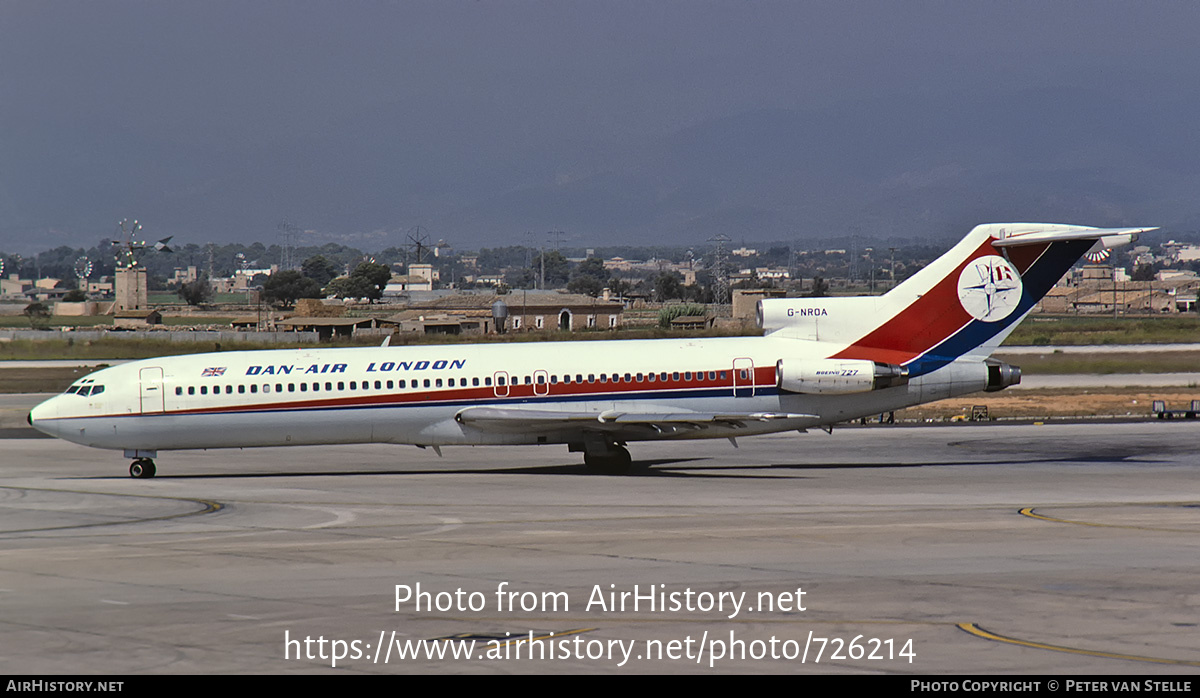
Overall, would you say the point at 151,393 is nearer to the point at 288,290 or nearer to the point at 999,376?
the point at 999,376

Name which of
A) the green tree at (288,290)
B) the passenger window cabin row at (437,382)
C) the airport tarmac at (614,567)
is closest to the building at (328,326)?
the passenger window cabin row at (437,382)

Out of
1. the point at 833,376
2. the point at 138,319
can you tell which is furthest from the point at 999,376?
the point at 138,319

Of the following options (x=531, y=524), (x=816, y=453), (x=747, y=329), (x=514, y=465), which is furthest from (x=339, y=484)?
(x=747, y=329)

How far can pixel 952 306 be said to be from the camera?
114 ft

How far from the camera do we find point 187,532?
77.7 feet

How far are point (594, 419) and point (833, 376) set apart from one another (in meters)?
6.79

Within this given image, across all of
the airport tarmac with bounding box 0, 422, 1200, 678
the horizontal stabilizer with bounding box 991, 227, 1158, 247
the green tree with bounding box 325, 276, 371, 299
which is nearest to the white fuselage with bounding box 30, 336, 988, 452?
the airport tarmac with bounding box 0, 422, 1200, 678

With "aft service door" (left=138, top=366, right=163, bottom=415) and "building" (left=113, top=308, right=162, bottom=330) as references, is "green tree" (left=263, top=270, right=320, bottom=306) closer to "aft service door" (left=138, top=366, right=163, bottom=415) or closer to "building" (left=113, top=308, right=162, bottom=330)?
"building" (left=113, top=308, right=162, bottom=330)

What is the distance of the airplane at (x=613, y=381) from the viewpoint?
1299 inches

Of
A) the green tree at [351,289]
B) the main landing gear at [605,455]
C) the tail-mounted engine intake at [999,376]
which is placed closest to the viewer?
the main landing gear at [605,455]

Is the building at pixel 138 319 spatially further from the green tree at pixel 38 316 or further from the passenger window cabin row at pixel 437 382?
the passenger window cabin row at pixel 437 382

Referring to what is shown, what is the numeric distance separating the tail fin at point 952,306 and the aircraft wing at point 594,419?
3.33m

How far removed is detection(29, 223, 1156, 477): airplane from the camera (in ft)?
108

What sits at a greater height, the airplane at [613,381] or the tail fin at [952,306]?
the tail fin at [952,306]
